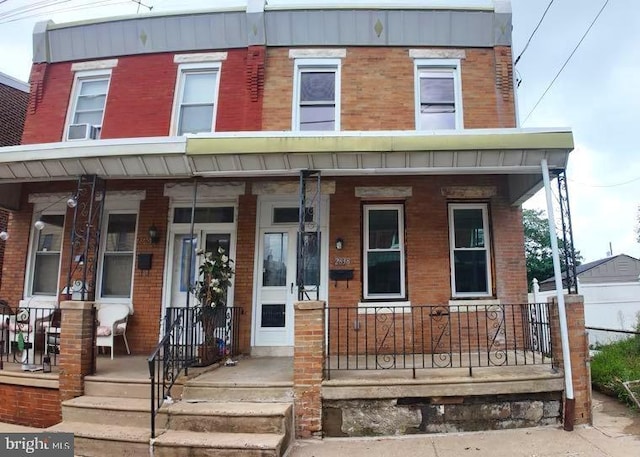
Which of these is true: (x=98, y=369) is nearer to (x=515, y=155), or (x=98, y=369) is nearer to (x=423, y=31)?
(x=515, y=155)

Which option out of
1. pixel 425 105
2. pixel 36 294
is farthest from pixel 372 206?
pixel 36 294

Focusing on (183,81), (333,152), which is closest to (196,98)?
(183,81)

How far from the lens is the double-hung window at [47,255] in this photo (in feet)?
29.0

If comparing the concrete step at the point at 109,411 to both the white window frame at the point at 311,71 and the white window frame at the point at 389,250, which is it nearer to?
the white window frame at the point at 389,250

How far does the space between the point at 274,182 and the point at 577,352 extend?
541 centimetres

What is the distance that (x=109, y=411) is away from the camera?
5395mm

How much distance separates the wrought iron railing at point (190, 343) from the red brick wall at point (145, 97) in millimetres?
3851

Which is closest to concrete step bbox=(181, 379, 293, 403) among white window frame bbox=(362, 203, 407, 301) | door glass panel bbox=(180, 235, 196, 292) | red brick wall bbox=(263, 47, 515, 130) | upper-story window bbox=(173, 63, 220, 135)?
white window frame bbox=(362, 203, 407, 301)

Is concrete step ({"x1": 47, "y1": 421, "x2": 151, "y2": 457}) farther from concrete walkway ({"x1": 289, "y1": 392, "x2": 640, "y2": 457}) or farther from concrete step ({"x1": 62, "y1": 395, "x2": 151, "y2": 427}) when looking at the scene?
concrete walkway ({"x1": 289, "y1": 392, "x2": 640, "y2": 457})

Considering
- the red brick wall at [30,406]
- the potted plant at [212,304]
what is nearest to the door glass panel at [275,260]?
the potted plant at [212,304]

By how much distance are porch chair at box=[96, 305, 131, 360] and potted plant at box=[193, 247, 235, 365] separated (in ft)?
5.74

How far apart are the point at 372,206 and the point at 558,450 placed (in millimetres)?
4643

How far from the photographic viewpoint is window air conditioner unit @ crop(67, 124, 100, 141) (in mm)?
9094

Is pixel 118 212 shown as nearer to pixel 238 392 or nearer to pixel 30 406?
pixel 30 406
